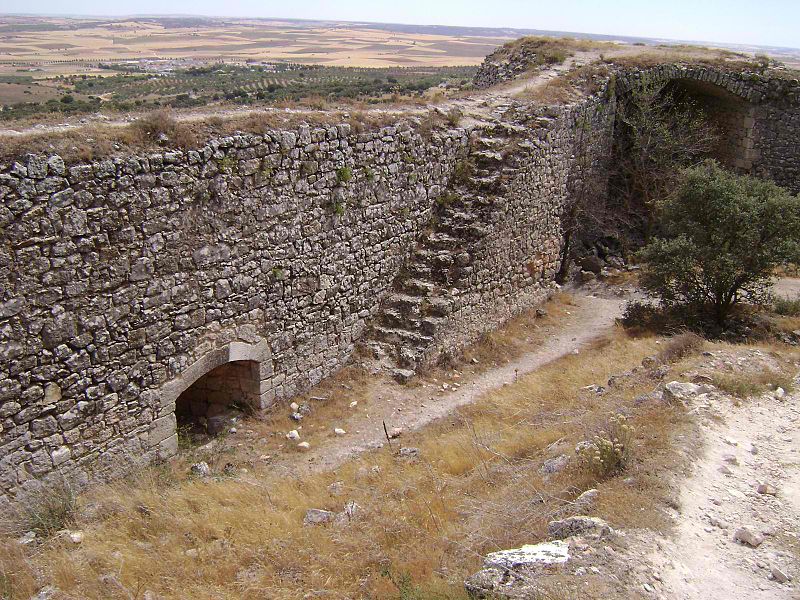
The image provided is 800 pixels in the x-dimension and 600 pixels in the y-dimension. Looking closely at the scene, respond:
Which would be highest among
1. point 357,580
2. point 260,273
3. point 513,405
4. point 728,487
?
point 260,273

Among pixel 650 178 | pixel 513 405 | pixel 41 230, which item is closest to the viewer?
pixel 41 230

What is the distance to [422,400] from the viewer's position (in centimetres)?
970

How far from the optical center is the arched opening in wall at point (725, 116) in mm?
16406

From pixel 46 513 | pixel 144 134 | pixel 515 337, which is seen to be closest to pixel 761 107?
pixel 515 337

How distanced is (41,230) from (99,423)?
6.68 ft

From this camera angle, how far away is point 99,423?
6945 mm

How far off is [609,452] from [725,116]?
557 inches

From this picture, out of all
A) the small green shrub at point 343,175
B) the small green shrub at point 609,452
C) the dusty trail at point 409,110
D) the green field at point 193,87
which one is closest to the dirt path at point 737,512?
the small green shrub at point 609,452

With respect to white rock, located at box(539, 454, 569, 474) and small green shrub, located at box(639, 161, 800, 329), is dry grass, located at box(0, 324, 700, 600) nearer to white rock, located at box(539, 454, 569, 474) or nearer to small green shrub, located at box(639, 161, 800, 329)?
white rock, located at box(539, 454, 569, 474)

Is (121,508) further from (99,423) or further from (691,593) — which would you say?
(691,593)

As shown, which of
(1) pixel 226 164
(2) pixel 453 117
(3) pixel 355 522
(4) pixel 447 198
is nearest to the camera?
(3) pixel 355 522

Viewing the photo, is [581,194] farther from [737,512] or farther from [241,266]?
[737,512]

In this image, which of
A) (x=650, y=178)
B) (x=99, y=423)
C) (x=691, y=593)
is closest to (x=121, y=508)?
(x=99, y=423)

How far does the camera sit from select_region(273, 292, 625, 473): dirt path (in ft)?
27.3
